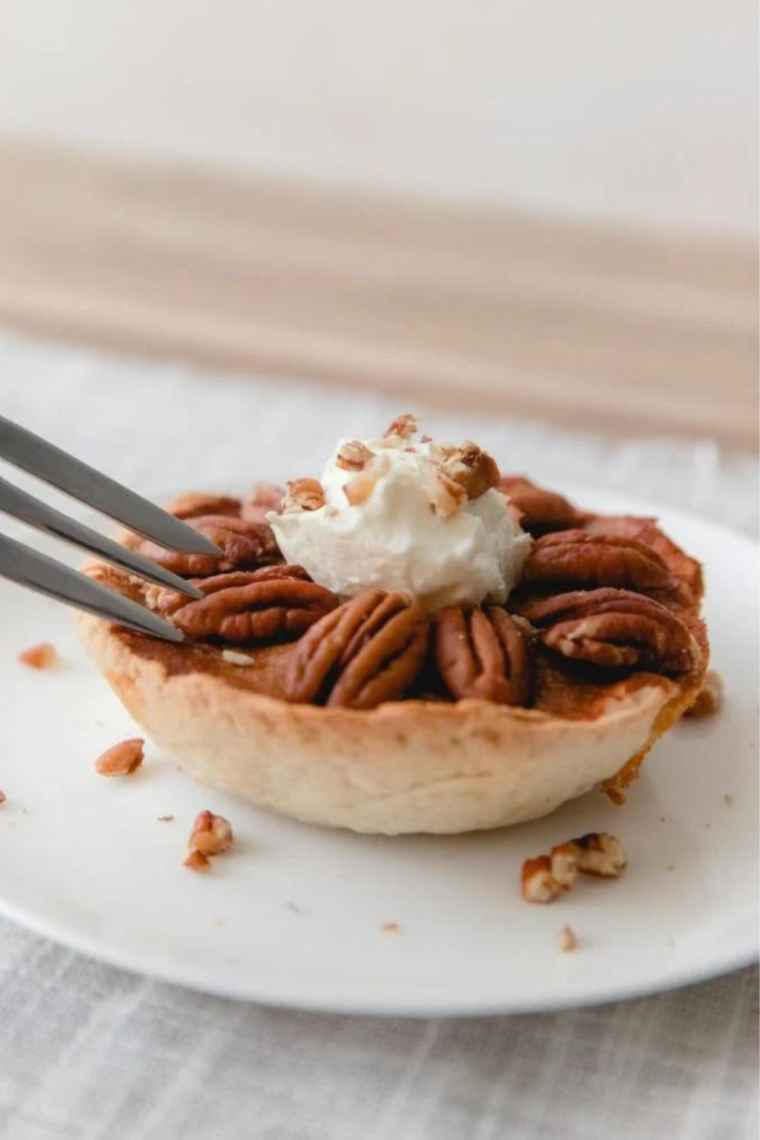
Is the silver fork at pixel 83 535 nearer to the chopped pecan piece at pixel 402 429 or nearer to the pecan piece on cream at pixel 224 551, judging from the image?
the pecan piece on cream at pixel 224 551

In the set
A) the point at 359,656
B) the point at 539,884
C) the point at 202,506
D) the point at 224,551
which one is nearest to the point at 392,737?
the point at 359,656

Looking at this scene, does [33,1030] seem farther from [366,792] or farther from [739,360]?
[739,360]

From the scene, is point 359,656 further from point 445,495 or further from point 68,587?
point 68,587

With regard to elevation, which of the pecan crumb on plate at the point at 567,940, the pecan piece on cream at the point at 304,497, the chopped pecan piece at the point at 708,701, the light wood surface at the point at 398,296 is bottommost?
the pecan crumb on plate at the point at 567,940

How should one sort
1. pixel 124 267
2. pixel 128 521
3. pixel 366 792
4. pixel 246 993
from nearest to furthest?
pixel 246 993, pixel 366 792, pixel 128 521, pixel 124 267

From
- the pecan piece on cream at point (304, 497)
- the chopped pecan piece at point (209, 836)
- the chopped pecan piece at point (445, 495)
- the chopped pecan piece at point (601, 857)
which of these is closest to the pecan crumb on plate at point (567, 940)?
the chopped pecan piece at point (601, 857)

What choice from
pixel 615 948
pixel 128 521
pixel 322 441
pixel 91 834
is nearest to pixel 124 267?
pixel 322 441
